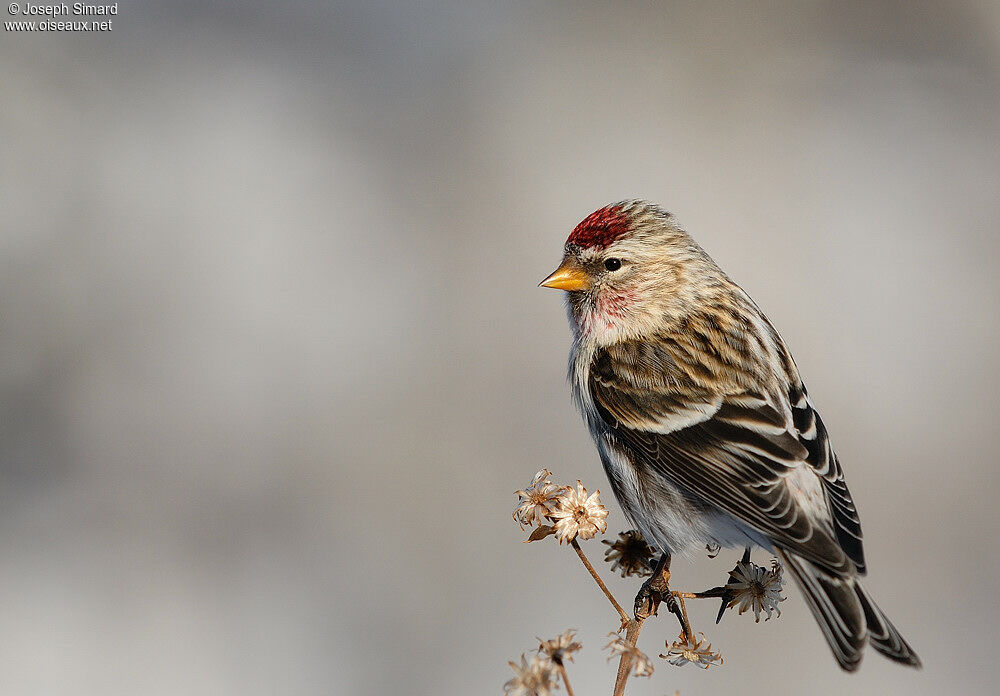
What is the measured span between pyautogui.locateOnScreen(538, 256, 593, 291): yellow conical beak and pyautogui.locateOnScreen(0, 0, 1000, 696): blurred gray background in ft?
5.36

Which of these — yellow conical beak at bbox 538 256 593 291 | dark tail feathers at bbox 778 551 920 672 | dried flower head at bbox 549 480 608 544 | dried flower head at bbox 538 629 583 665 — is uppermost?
yellow conical beak at bbox 538 256 593 291

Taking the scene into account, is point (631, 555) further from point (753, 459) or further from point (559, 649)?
point (559, 649)

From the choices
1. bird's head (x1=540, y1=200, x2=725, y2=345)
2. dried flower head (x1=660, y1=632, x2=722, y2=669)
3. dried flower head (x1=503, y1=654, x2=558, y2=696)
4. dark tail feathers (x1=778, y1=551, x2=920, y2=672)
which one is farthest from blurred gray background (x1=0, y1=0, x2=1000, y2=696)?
dried flower head (x1=503, y1=654, x2=558, y2=696)

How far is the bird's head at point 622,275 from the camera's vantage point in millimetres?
2277

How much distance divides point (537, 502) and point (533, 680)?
12.4 inches

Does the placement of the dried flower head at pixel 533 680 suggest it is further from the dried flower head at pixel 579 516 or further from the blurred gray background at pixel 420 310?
the blurred gray background at pixel 420 310

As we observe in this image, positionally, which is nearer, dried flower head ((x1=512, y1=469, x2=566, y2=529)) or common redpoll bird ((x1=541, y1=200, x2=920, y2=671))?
dried flower head ((x1=512, y1=469, x2=566, y2=529))

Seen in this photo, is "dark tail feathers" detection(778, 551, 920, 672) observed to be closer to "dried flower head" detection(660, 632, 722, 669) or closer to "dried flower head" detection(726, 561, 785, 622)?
"dried flower head" detection(726, 561, 785, 622)

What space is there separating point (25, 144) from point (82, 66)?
19.1 inches

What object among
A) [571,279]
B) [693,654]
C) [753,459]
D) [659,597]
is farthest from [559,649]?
[571,279]

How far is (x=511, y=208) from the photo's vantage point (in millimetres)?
5090

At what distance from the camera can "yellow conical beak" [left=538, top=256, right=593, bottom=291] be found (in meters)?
2.29

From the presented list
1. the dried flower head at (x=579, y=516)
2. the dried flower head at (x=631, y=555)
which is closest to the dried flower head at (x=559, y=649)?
the dried flower head at (x=579, y=516)

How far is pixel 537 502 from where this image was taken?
146cm
